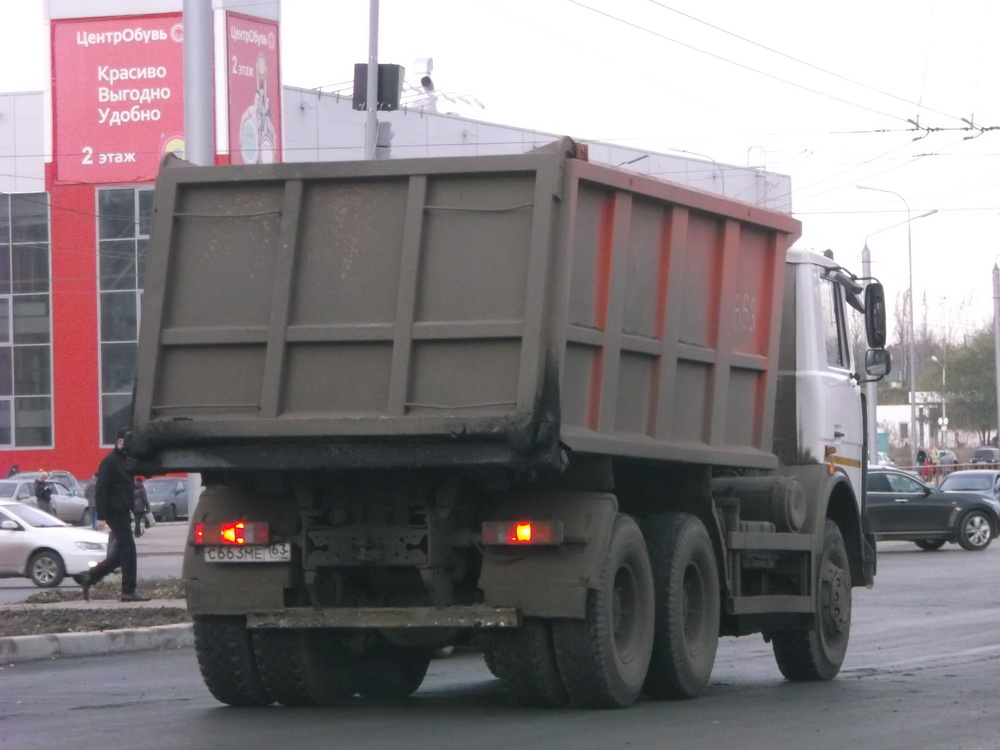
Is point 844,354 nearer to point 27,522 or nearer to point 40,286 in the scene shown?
point 27,522

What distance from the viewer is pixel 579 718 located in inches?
314

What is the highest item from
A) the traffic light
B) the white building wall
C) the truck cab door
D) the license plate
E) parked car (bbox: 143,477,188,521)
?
the white building wall

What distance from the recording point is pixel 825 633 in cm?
1069

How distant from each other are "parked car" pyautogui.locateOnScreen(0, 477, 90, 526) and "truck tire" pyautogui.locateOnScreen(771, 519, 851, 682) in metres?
31.8

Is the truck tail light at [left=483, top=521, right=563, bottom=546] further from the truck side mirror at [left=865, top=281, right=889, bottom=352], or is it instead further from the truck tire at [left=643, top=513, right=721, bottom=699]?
the truck side mirror at [left=865, top=281, right=889, bottom=352]

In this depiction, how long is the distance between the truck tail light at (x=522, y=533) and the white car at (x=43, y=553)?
559 inches

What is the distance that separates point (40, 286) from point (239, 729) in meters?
49.4

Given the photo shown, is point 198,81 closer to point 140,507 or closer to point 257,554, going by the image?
point 257,554

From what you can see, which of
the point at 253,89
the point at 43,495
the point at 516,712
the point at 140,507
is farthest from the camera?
the point at 253,89

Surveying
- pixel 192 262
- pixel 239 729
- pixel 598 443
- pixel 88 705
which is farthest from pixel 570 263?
pixel 88 705

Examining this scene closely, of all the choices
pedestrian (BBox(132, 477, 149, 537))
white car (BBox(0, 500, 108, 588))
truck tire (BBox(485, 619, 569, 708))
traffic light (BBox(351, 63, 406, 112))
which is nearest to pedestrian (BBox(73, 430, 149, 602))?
white car (BBox(0, 500, 108, 588))

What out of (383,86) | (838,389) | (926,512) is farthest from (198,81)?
(926,512)

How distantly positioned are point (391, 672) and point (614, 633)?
1.74 metres

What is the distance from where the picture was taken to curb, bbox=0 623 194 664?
1223cm
